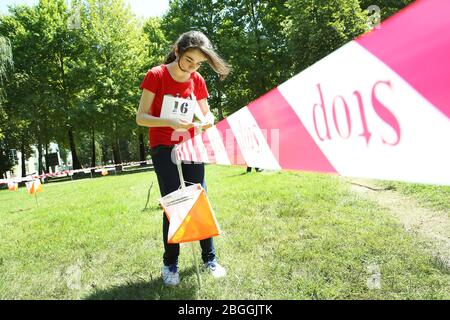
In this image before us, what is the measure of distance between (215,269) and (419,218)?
7.84 feet

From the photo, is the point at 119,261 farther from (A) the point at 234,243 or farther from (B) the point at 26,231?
(B) the point at 26,231

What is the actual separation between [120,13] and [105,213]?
2584 cm

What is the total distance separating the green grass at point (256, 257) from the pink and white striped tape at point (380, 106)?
146cm

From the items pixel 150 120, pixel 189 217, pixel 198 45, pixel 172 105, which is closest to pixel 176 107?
pixel 172 105

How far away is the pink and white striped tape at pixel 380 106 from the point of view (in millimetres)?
823

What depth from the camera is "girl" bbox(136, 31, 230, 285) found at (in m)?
2.49

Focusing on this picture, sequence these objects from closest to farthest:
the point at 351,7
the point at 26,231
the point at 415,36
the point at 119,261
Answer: the point at 415,36
the point at 119,261
the point at 26,231
the point at 351,7

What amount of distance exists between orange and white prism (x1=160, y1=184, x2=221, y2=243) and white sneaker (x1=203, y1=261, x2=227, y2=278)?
543 mm

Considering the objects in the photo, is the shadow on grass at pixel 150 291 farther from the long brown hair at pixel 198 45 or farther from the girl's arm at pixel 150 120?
the long brown hair at pixel 198 45

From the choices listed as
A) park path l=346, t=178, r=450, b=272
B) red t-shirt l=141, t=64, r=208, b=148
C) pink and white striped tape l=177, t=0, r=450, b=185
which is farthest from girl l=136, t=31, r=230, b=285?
park path l=346, t=178, r=450, b=272

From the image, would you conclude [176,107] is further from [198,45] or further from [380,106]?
[380,106]

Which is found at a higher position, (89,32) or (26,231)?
(89,32)

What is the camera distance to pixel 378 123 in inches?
37.9
